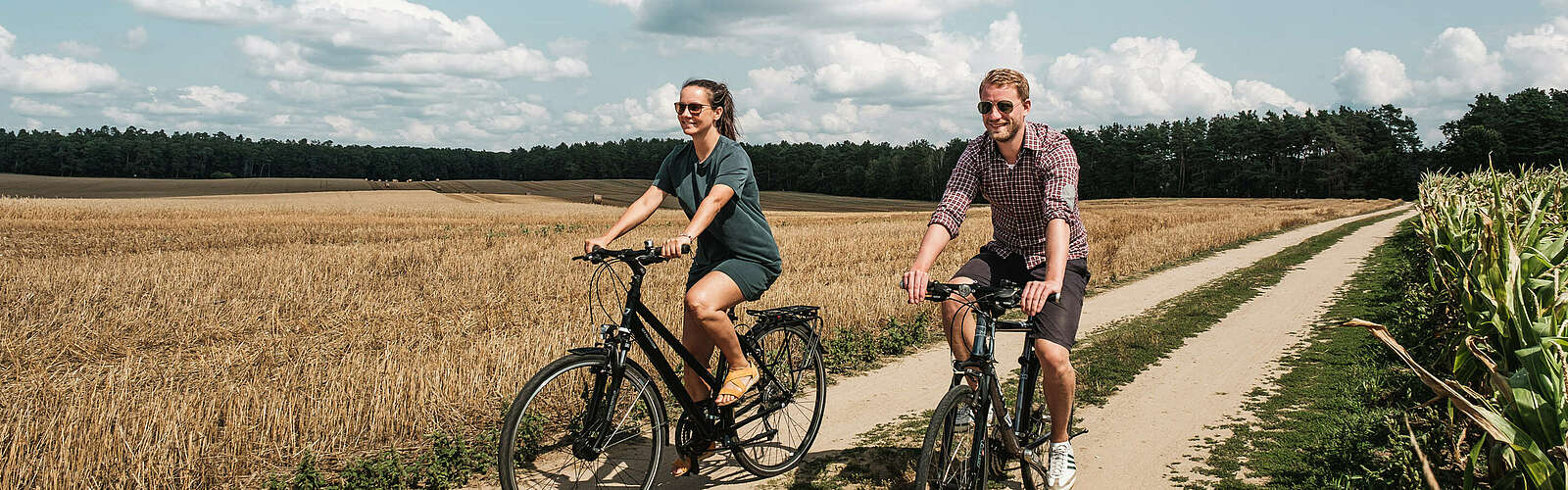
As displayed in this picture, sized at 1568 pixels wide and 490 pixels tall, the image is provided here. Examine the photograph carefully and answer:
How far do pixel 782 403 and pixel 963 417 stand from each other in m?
1.79

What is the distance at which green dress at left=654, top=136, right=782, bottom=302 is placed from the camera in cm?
474

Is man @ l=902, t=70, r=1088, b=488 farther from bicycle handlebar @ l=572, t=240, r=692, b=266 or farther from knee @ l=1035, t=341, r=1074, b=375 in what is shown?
bicycle handlebar @ l=572, t=240, r=692, b=266

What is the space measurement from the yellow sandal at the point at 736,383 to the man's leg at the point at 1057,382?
1.49 metres

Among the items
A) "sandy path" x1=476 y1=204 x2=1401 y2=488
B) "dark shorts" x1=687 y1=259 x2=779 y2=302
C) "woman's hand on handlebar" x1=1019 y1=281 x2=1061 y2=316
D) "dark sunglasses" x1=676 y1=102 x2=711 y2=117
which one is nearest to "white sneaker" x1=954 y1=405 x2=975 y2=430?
"woman's hand on handlebar" x1=1019 y1=281 x2=1061 y2=316

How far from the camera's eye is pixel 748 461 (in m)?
5.15

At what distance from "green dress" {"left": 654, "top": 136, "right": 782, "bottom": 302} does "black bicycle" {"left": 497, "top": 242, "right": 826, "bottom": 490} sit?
0.28 m

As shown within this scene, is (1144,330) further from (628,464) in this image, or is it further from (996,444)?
(628,464)

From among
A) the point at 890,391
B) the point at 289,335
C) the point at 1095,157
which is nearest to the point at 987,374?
the point at 890,391

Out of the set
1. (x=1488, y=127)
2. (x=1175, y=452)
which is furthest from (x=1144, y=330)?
(x=1488, y=127)

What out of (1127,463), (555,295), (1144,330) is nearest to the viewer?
(1127,463)

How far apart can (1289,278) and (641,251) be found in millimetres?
15199

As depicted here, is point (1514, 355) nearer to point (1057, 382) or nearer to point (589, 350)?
point (1057, 382)

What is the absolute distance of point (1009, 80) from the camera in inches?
167

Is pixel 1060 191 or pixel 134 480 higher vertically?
pixel 1060 191
